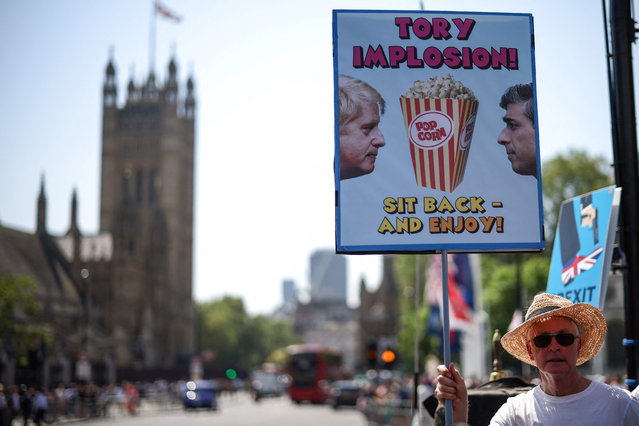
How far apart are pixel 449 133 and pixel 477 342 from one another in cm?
2100

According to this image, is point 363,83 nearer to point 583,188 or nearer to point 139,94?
point 583,188

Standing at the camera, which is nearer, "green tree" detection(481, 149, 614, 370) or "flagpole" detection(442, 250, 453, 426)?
"flagpole" detection(442, 250, 453, 426)

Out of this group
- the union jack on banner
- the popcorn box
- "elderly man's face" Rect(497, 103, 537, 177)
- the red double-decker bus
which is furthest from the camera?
the red double-decker bus

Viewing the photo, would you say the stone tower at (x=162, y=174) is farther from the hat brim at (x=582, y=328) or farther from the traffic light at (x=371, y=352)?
the hat brim at (x=582, y=328)

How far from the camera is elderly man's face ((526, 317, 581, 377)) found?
158 inches

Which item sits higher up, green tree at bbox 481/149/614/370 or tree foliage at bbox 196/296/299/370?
green tree at bbox 481/149/614/370

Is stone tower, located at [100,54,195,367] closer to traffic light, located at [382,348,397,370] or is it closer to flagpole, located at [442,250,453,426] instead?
traffic light, located at [382,348,397,370]

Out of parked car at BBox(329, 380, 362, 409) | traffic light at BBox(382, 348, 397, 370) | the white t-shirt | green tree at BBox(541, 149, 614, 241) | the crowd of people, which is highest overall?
green tree at BBox(541, 149, 614, 241)

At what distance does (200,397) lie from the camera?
157 feet

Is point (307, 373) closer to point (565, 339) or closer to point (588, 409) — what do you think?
point (565, 339)

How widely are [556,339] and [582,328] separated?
0.30m

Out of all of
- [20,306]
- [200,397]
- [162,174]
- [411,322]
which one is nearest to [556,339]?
[20,306]

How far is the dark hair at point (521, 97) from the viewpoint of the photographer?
5.86 metres

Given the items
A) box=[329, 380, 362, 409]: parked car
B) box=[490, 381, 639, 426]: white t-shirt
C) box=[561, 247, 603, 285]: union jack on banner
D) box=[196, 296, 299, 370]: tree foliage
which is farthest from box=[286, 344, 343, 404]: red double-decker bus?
box=[490, 381, 639, 426]: white t-shirt
